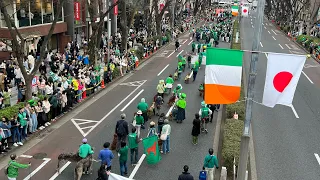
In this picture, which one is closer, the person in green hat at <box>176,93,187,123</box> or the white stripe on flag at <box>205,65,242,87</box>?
the white stripe on flag at <box>205,65,242,87</box>

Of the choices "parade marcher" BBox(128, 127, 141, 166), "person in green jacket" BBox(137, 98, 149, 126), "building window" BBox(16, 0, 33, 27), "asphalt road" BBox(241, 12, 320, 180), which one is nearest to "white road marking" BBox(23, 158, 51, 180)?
"parade marcher" BBox(128, 127, 141, 166)

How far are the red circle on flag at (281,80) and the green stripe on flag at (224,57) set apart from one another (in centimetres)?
78

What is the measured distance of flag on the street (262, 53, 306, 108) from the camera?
24.3 ft

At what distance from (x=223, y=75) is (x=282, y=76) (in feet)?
3.85

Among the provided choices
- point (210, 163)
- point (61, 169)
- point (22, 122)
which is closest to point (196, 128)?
point (210, 163)

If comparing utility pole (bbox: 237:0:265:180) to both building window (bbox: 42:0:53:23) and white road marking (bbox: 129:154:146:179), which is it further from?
building window (bbox: 42:0:53:23)

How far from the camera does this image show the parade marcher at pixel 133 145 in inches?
474

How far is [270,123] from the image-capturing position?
1755cm

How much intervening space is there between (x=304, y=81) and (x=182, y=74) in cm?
861

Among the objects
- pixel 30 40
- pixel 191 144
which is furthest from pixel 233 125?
pixel 30 40

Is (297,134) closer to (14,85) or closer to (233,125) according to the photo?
(233,125)

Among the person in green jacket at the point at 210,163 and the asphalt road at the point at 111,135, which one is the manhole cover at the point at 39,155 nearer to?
the asphalt road at the point at 111,135

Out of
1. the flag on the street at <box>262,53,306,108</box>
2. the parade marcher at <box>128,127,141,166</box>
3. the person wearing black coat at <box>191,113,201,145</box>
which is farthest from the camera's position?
the person wearing black coat at <box>191,113,201,145</box>

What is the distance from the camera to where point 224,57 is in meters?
7.82
